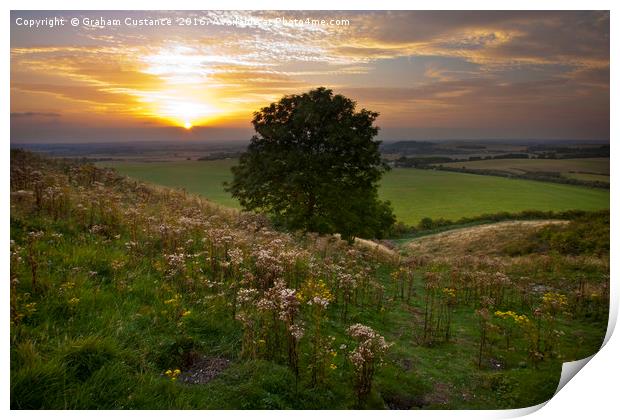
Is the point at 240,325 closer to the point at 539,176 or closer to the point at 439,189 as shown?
the point at 539,176

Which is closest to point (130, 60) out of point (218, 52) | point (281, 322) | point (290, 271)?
point (218, 52)

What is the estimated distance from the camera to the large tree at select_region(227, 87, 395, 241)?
11.9 metres

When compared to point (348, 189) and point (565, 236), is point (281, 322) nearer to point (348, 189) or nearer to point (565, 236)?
point (348, 189)

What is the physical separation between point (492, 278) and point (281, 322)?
5.03 metres

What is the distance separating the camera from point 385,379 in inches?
219

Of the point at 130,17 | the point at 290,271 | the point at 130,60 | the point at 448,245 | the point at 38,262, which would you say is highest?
the point at 130,17

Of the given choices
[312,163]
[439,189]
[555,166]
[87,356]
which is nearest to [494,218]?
[439,189]

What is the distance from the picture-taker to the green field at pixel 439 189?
9828 millimetres

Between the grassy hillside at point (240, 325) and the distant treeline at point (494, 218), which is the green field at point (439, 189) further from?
the grassy hillside at point (240, 325)

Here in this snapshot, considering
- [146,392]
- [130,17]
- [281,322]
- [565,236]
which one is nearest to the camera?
[146,392]

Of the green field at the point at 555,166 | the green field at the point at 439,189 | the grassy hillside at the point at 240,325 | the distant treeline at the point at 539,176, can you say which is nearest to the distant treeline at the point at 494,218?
the green field at the point at 439,189

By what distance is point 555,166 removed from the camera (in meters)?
9.26

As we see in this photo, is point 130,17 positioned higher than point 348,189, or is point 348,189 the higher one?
point 130,17

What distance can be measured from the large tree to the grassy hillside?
3557 mm
